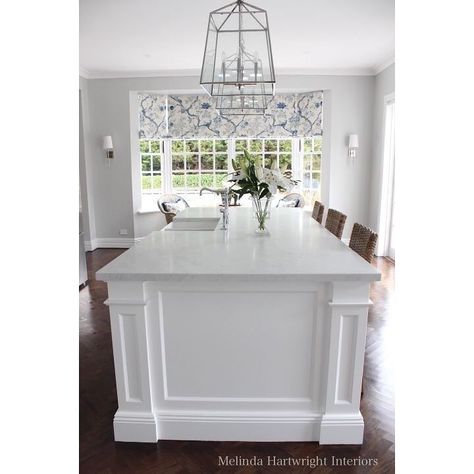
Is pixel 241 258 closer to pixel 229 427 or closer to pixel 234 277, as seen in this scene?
pixel 234 277

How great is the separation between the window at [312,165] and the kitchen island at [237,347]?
4724mm

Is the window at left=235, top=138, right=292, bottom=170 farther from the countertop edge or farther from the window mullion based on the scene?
the countertop edge

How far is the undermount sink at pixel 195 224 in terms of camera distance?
11.4ft

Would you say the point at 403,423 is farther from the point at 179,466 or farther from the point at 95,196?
the point at 95,196

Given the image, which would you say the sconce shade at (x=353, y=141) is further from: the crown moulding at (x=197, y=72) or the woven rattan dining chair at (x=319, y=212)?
the woven rattan dining chair at (x=319, y=212)

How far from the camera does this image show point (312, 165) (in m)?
6.50

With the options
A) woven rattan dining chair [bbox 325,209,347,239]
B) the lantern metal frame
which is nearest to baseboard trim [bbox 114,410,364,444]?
woven rattan dining chair [bbox 325,209,347,239]

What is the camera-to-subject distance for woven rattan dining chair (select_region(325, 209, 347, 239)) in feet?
10.2

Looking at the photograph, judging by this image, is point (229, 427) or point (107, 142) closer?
point (229, 427)

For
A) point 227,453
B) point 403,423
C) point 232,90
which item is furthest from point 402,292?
point 232,90

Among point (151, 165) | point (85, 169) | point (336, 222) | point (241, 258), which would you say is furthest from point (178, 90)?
point (241, 258)

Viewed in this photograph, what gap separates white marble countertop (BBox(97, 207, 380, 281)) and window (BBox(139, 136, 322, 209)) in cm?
390

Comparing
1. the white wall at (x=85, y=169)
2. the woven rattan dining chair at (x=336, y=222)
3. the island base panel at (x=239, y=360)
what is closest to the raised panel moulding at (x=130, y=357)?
the island base panel at (x=239, y=360)

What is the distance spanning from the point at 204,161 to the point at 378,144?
2790mm
